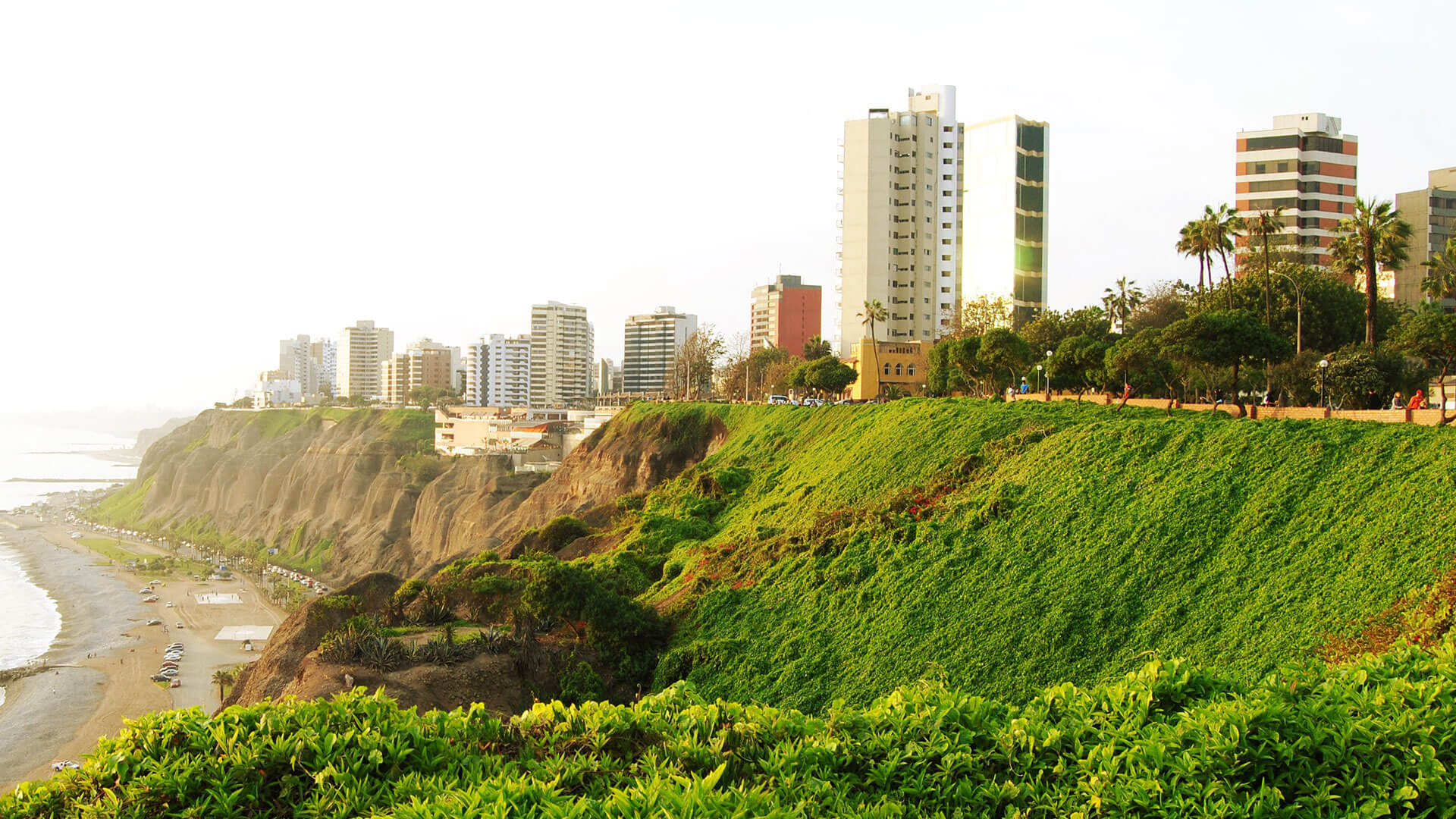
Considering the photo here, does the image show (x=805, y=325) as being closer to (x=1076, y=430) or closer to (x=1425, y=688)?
(x=1076, y=430)

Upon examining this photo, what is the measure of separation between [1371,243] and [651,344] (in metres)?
118

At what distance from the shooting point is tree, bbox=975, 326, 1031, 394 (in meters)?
34.9

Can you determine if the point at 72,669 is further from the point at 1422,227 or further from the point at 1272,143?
the point at 1422,227

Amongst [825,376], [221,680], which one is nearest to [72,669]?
[221,680]

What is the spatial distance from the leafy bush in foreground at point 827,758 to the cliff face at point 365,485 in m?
35.0

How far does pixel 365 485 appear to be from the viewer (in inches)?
3327

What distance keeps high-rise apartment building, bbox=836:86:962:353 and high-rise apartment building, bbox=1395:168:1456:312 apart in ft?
117

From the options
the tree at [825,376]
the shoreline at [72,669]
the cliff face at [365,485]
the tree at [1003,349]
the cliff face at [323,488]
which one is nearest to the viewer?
the shoreline at [72,669]

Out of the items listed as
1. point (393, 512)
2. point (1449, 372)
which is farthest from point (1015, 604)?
point (393, 512)

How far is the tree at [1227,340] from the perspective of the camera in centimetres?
2572

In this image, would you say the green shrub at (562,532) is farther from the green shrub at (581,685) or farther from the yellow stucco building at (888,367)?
the yellow stucco building at (888,367)

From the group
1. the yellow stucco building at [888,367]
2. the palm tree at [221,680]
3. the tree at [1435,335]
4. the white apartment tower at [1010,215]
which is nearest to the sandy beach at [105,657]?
the palm tree at [221,680]

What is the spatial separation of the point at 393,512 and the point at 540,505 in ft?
92.2

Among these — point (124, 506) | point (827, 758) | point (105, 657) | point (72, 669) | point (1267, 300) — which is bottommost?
→ point (105, 657)
